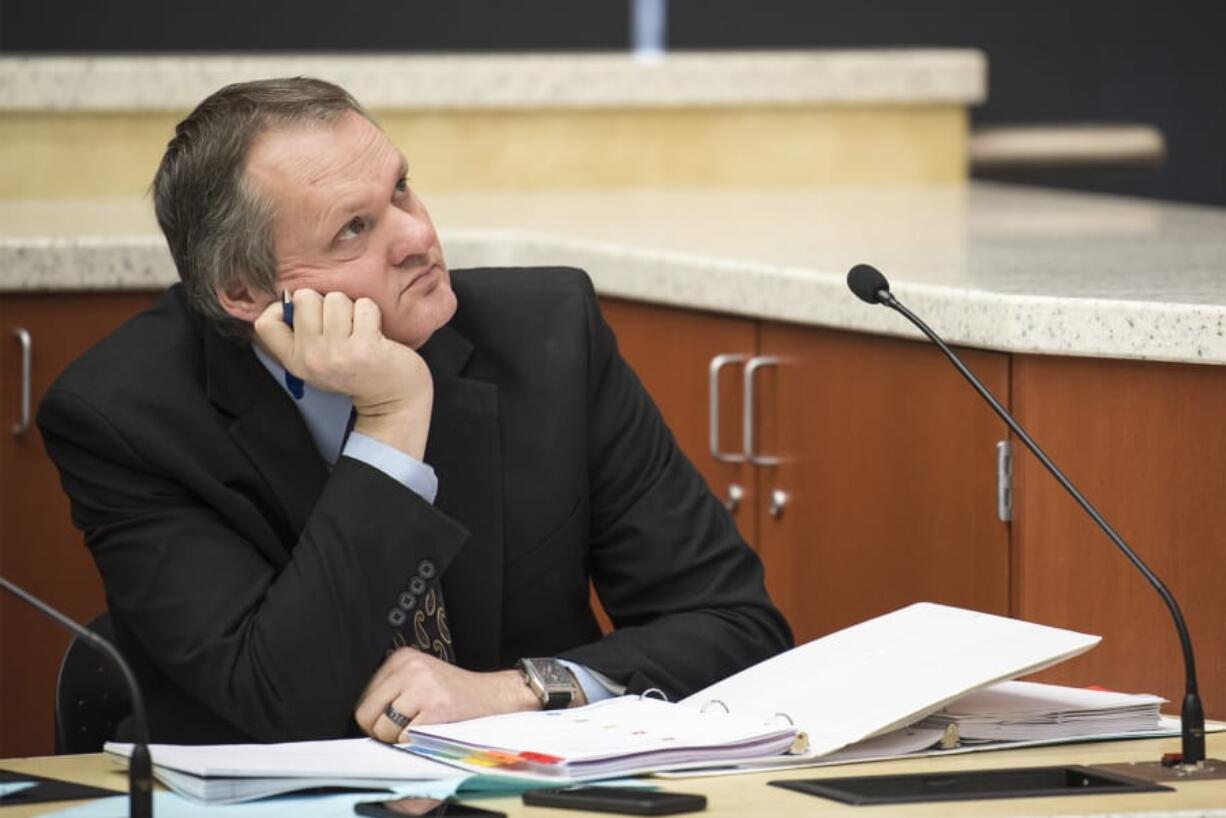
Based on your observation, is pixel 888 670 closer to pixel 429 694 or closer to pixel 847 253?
pixel 429 694

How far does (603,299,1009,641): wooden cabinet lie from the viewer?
237cm

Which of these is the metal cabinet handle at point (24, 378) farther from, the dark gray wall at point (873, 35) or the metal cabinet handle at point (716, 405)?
the dark gray wall at point (873, 35)

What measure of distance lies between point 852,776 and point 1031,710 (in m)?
0.20

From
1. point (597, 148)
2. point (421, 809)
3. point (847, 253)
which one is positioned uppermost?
point (597, 148)

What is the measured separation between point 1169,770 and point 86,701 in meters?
0.94

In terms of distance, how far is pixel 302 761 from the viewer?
1.53 metres

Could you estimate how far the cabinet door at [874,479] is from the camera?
236 cm

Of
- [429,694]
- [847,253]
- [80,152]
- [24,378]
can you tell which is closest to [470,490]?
[429,694]

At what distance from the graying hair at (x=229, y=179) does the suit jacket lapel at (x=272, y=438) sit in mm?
58

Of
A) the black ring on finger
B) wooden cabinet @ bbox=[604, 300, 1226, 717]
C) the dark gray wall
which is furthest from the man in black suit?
the dark gray wall

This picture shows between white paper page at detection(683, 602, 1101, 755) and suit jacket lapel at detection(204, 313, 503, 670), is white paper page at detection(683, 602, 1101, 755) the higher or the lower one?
the lower one

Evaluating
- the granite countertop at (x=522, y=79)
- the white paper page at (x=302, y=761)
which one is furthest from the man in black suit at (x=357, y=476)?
the granite countertop at (x=522, y=79)

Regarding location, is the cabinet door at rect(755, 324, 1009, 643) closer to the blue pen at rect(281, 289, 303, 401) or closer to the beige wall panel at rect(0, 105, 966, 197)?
the blue pen at rect(281, 289, 303, 401)

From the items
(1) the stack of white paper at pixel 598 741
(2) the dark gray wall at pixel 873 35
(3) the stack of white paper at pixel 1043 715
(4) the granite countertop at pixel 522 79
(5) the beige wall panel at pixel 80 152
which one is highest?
(2) the dark gray wall at pixel 873 35
